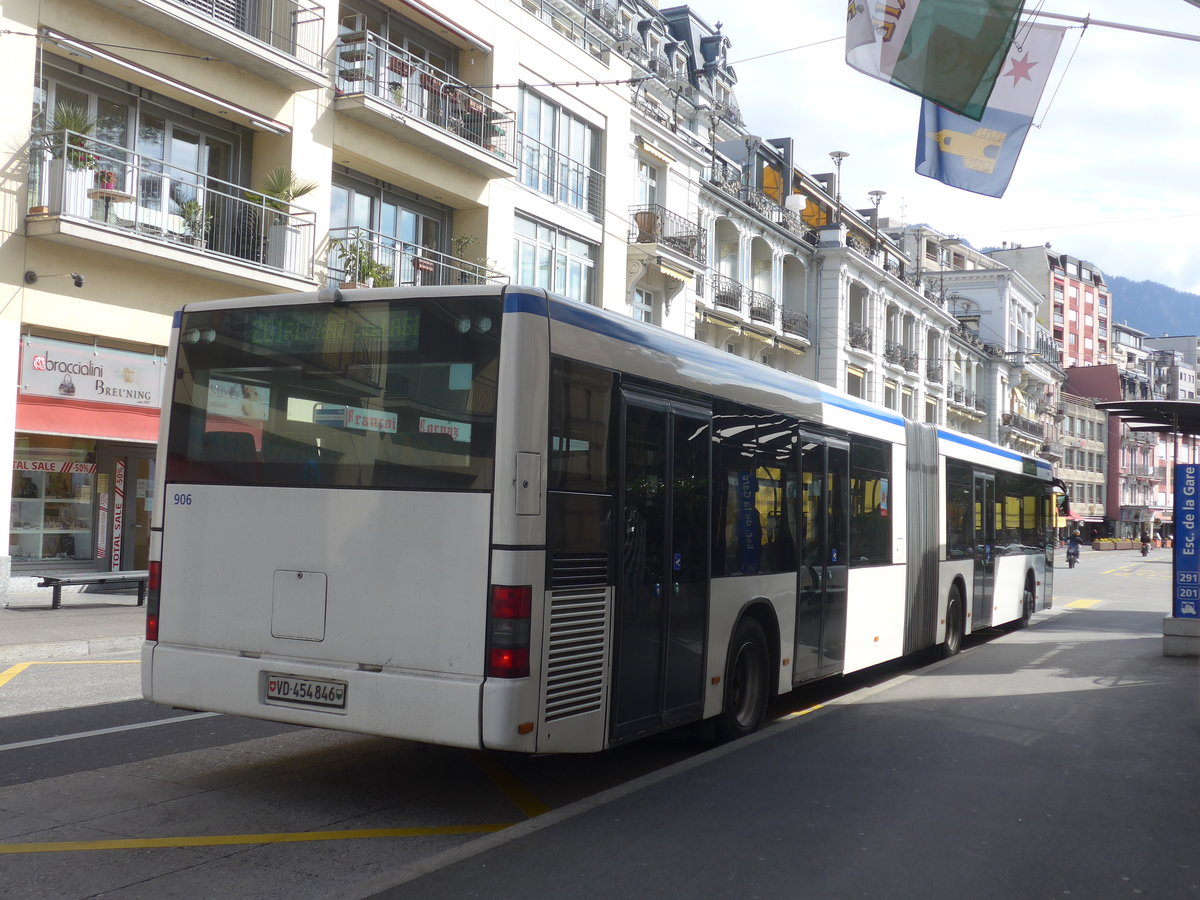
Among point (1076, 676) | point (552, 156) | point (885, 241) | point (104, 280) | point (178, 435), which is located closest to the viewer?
point (178, 435)

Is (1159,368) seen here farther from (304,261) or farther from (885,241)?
(304,261)

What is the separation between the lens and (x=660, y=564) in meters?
7.32

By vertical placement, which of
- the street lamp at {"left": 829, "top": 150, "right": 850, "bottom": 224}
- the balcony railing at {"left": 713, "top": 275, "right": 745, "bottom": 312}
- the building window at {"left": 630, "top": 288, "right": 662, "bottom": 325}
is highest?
the street lamp at {"left": 829, "top": 150, "right": 850, "bottom": 224}

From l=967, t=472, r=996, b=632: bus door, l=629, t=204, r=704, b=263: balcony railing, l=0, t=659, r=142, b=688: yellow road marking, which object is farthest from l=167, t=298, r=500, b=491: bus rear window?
l=629, t=204, r=704, b=263: balcony railing

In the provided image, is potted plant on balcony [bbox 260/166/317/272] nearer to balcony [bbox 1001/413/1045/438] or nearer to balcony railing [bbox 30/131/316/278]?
balcony railing [bbox 30/131/316/278]

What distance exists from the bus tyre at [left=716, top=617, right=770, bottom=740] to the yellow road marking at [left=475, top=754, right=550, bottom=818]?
1730 mm

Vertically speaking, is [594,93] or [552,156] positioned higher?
[594,93]

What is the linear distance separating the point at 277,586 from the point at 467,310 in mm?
1874

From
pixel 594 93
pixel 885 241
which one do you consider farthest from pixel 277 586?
pixel 885 241

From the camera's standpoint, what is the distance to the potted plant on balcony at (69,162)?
17359 mm

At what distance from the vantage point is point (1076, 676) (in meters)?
13.4

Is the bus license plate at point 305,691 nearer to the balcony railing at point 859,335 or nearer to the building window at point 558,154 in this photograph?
the building window at point 558,154

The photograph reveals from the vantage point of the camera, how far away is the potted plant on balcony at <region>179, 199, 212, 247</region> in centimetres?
1941

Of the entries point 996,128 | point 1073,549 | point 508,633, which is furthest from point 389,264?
point 1073,549
